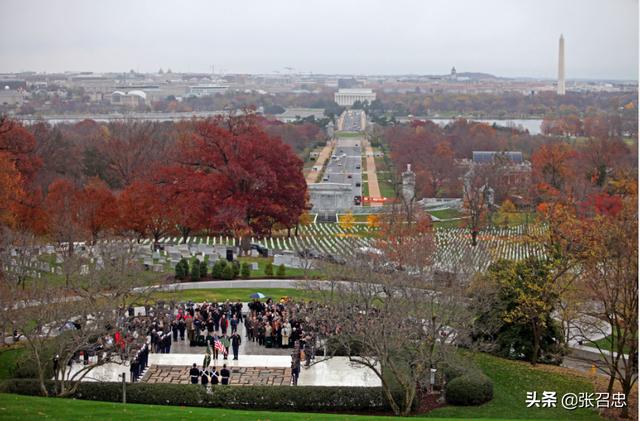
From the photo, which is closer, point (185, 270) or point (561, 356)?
point (561, 356)

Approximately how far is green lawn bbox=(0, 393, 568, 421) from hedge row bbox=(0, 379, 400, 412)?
0.95 m

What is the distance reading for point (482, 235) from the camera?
36.1m

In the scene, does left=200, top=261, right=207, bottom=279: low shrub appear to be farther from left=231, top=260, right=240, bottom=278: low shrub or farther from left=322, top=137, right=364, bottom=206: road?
left=322, top=137, right=364, bottom=206: road

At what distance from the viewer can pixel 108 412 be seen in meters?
12.6

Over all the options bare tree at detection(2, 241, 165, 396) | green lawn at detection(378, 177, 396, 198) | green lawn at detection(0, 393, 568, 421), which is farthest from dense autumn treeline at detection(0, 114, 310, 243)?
green lawn at detection(378, 177, 396, 198)

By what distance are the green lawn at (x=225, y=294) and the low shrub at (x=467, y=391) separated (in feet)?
Result: 27.7

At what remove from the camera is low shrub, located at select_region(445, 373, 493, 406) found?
15094 millimetres

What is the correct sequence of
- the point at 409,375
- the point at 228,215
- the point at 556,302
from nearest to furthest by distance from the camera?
the point at 409,375
the point at 556,302
the point at 228,215

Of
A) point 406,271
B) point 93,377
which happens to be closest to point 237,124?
point 406,271

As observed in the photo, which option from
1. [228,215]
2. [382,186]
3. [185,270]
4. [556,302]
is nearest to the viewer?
[556,302]

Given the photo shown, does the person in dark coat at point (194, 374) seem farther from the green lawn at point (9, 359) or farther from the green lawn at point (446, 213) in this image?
the green lawn at point (446, 213)

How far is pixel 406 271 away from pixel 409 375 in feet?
15.0

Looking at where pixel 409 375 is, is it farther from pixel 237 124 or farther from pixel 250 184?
pixel 237 124

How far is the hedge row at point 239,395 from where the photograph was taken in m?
14.7
